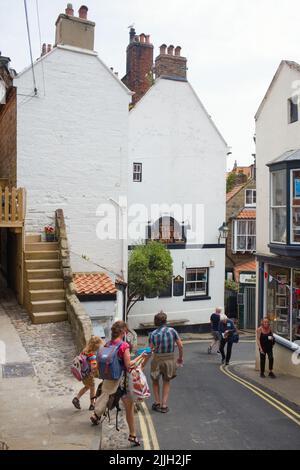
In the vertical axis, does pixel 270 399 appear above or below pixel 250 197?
below

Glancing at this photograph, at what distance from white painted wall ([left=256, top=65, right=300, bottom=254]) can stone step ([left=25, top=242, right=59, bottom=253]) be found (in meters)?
6.71

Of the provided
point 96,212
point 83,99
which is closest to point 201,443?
point 96,212

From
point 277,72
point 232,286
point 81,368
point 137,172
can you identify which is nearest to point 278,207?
point 277,72

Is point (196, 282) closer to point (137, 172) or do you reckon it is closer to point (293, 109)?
point (137, 172)

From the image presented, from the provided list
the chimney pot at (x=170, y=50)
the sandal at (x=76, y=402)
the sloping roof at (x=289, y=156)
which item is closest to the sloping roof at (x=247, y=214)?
the chimney pot at (x=170, y=50)

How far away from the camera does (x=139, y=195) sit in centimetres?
2181

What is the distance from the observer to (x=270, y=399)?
33.8 feet

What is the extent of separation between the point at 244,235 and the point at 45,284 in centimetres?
1986

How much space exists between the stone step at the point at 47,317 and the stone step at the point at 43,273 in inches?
45.1

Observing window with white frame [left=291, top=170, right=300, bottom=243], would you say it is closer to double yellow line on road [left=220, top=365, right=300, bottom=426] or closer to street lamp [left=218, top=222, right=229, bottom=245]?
double yellow line on road [left=220, top=365, right=300, bottom=426]

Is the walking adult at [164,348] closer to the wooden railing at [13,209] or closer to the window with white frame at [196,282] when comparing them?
the wooden railing at [13,209]

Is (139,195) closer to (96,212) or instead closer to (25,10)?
(96,212)

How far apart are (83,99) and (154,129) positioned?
6.56 m

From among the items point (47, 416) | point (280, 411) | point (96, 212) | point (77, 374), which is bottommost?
point (280, 411)
